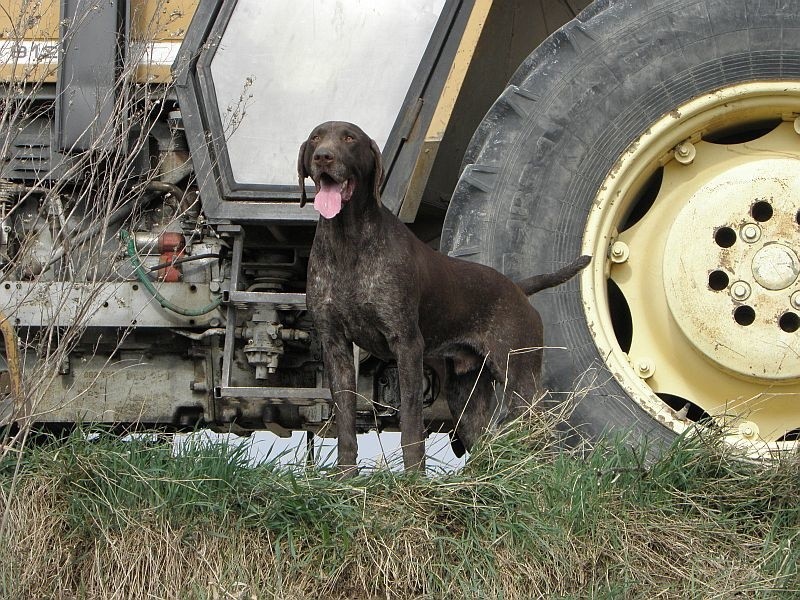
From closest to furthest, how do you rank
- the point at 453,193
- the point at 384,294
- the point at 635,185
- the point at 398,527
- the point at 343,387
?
the point at 398,527 → the point at 384,294 → the point at 343,387 → the point at 635,185 → the point at 453,193

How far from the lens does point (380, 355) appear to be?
3.61 metres

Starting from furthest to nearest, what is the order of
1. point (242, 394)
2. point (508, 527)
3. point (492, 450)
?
1. point (242, 394)
2. point (492, 450)
3. point (508, 527)

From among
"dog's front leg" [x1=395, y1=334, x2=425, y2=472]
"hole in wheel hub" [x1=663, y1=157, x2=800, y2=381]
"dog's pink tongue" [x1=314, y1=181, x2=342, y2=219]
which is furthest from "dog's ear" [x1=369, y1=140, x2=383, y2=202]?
"hole in wheel hub" [x1=663, y1=157, x2=800, y2=381]

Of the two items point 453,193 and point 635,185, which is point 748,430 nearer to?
point 635,185

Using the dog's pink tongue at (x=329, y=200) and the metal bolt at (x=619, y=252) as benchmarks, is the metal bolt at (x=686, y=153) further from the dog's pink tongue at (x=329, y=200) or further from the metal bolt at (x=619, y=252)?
the dog's pink tongue at (x=329, y=200)

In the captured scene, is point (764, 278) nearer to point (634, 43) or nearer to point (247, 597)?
point (634, 43)

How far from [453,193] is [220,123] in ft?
2.57

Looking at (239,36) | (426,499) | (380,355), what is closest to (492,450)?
(426,499)

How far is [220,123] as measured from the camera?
12.5 feet

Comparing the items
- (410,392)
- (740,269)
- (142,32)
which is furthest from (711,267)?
(142,32)

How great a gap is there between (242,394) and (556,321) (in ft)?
3.34

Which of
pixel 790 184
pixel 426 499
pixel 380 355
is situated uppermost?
pixel 790 184

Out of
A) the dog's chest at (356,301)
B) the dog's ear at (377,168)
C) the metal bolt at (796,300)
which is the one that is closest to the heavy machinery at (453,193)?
the metal bolt at (796,300)

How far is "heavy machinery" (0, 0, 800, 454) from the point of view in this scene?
3545 mm
